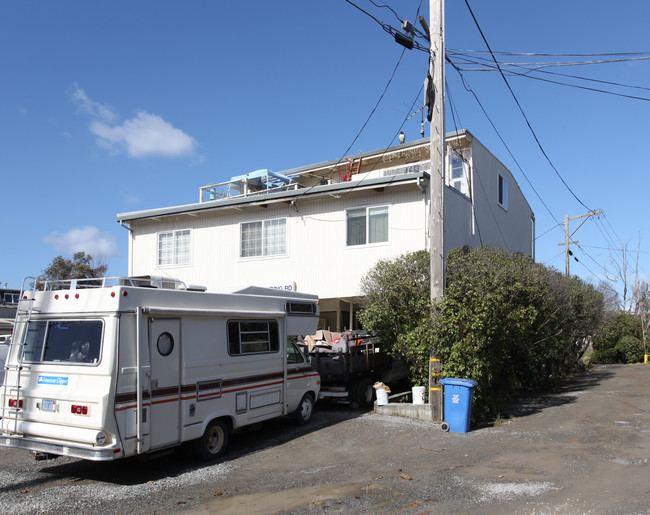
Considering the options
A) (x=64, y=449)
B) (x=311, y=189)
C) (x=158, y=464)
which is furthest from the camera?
(x=311, y=189)

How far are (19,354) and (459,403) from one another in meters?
7.35

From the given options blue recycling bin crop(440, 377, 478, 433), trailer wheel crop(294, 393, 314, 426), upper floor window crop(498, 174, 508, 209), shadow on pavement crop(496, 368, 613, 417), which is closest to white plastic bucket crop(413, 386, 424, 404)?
blue recycling bin crop(440, 377, 478, 433)

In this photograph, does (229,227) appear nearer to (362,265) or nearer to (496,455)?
(362,265)

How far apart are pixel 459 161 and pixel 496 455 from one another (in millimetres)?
11953

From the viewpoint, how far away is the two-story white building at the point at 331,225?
53.2 feet

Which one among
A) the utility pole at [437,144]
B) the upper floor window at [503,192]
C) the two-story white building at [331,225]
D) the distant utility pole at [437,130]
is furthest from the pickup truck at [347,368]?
the upper floor window at [503,192]

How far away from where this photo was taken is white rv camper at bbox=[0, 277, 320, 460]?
695cm

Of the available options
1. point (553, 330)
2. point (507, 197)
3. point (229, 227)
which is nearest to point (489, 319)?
point (553, 330)

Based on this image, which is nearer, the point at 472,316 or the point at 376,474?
A: the point at 376,474

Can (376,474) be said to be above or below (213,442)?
below

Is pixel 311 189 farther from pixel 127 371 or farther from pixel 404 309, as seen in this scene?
pixel 127 371

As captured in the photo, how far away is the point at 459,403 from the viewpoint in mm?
9922

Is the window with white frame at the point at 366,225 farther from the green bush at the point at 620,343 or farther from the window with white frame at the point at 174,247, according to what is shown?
the green bush at the point at 620,343

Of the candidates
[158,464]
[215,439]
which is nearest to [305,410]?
[215,439]
